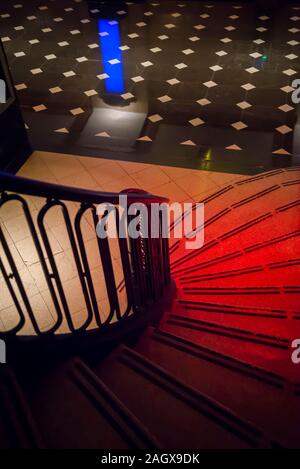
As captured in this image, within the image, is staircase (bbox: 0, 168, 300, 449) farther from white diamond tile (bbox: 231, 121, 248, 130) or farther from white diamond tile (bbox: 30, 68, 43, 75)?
white diamond tile (bbox: 30, 68, 43, 75)

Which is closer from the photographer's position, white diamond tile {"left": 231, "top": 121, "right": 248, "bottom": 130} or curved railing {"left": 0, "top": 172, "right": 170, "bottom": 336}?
curved railing {"left": 0, "top": 172, "right": 170, "bottom": 336}

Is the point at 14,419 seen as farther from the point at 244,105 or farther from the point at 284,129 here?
the point at 244,105

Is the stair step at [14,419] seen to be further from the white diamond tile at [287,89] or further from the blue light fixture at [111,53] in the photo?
the white diamond tile at [287,89]

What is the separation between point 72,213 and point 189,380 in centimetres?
292

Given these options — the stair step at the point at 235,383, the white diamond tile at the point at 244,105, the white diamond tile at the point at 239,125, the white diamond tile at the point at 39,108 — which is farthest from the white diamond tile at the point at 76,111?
the stair step at the point at 235,383

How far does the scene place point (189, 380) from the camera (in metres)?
2.12

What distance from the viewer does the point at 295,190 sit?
4.47 metres

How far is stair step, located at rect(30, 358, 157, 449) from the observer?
164 cm

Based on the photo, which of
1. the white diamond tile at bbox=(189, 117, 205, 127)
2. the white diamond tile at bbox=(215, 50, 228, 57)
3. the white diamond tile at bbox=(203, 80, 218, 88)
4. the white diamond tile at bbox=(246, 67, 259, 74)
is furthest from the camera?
the white diamond tile at bbox=(215, 50, 228, 57)

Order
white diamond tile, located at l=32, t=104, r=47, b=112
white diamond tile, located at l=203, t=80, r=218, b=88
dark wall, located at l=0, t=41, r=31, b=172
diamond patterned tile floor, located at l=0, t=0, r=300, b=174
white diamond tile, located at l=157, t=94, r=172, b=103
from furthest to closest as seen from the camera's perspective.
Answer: white diamond tile, located at l=203, t=80, r=218, b=88 < white diamond tile, located at l=157, t=94, r=172, b=103 < white diamond tile, located at l=32, t=104, r=47, b=112 < diamond patterned tile floor, located at l=0, t=0, r=300, b=174 < dark wall, located at l=0, t=41, r=31, b=172

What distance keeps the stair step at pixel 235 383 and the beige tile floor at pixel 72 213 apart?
52.2 inches

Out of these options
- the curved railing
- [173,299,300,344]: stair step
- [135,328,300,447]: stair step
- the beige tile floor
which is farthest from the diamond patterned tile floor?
[135,328,300,447]: stair step

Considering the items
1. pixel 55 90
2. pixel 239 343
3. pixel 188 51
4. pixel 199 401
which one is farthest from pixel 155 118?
pixel 199 401
